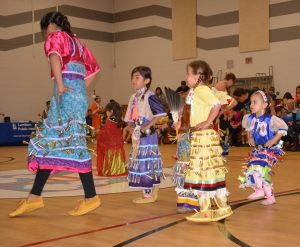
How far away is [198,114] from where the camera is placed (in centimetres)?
349

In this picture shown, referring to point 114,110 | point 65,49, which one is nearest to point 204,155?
point 65,49

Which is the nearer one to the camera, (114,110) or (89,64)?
(89,64)

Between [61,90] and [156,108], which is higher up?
[61,90]

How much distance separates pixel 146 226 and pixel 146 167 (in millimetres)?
989

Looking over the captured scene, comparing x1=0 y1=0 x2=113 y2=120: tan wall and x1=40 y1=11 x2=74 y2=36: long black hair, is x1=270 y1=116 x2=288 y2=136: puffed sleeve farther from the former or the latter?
x1=0 y1=0 x2=113 y2=120: tan wall

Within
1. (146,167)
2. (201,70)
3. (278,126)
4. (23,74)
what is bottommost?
(146,167)

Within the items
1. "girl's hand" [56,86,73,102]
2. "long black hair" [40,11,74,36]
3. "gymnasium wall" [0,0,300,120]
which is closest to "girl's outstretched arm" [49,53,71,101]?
"girl's hand" [56,86,73,102]

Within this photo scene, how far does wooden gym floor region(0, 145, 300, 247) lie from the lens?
114 inches

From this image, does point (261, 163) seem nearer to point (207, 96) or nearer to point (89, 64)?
point (207, 96)

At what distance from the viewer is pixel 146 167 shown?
4.24 metres

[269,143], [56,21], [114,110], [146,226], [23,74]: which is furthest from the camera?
[23,74]

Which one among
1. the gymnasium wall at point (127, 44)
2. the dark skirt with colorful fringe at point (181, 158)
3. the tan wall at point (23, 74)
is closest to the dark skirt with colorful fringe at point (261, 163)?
the dark skirt with colorful fringe at point (181, 158)

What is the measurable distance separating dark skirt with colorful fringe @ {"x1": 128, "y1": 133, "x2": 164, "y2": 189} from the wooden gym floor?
0.19 meters

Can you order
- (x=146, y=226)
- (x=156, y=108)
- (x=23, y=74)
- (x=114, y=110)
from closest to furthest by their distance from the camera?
1. (x=146, y=226)
2. (x=156, y=108)
3. (x=114, y=110)
4. (x=23, y=74)
